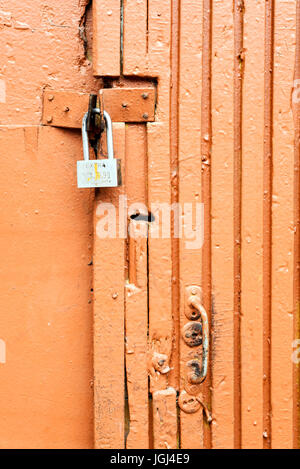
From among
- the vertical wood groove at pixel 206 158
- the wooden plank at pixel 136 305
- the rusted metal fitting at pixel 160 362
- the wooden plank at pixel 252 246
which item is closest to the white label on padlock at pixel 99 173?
the wooden plank at pixel 136 305

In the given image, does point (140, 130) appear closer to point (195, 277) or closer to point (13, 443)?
point (195, 277)

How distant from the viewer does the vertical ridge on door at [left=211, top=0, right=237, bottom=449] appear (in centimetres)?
84

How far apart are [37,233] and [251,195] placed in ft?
1.87

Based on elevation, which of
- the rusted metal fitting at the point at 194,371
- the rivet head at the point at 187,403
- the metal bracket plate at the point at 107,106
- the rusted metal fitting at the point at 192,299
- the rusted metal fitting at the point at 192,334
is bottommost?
the rivet head at the point at 187,403

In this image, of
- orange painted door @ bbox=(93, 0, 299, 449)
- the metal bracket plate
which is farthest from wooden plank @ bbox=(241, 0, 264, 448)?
the metal bracket plate

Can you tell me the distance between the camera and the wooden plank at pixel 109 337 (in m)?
0.85

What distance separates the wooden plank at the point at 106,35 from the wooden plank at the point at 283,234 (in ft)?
1.33

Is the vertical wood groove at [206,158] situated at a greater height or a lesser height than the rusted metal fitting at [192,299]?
greater

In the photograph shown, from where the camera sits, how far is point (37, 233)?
34.1 inches

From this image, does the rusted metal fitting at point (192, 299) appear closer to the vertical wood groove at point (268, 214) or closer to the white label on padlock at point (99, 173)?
the vertical wood groove at point (268, 214)

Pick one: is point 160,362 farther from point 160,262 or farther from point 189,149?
point 189,149

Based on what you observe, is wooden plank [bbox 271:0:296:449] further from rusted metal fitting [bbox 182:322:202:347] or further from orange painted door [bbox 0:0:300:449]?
rusted metal fitting [bbox 182:322:202:347]

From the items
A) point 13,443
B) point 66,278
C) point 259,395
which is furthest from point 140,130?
point 13,443

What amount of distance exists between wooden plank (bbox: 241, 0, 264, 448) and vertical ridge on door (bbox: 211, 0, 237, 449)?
0.03m
